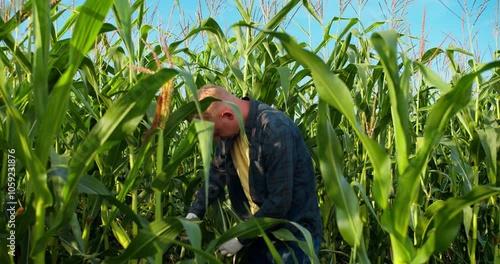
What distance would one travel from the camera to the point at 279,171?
2068 millimetres

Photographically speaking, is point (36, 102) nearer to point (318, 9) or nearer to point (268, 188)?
point (268, 188)

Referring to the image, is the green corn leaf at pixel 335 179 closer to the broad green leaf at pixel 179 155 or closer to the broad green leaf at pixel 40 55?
the broad green leaf at pixel 179 155

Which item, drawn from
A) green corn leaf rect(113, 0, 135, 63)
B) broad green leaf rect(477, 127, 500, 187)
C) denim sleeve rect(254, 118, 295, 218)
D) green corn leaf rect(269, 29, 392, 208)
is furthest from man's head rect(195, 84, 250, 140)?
broad green leaf rect(477, 127, 500, 187)

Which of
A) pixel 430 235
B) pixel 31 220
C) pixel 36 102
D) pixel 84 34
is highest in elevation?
pixel 84 34

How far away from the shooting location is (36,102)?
1252 mm

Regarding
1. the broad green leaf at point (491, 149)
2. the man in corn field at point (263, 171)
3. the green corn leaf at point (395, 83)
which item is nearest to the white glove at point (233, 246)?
the man in corn field at point (263, 171)

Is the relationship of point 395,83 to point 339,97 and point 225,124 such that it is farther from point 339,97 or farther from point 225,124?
point 225,124

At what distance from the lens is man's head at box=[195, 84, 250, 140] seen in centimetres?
199

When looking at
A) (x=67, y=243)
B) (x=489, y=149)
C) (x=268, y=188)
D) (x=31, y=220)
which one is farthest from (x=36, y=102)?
(x=489, y=149)

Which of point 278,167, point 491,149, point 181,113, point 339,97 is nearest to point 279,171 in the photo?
point 278,167

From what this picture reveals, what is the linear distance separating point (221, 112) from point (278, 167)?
0.29 m

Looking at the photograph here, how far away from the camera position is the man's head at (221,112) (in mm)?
1990

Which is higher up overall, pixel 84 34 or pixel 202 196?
pixel 84 34

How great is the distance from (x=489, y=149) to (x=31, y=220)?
2045 millimetres
